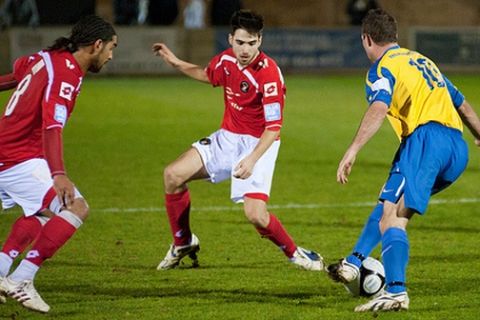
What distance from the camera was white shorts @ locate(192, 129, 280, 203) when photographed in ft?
26.8

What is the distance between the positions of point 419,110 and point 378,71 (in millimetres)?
343

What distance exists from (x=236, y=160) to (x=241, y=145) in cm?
12

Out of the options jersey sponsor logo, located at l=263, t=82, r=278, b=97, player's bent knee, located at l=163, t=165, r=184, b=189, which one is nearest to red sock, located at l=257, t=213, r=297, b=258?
player's bent knee, located at l=163, t=165, r=184, b=189

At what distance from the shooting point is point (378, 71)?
267 inches

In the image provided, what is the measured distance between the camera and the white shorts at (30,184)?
22.8 ft

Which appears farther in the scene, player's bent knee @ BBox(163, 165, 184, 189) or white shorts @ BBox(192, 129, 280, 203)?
player's bent knee @ BBox(163, 165, 184, 189)

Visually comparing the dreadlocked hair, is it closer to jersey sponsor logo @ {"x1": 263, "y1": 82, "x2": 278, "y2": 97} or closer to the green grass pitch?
jersey sponsor logo @ {"x1": 263, "y1": 82, "x2": 278, "y2": 97}

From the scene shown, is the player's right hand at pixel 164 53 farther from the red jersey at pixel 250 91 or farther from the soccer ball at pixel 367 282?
the soccer ball at pixel 367 282

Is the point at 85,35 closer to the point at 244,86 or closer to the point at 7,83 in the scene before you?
the point at 7,83

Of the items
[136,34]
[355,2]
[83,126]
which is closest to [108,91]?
[136,34]

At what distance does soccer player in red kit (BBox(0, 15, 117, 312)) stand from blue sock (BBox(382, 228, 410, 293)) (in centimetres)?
179

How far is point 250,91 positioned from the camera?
822 cm

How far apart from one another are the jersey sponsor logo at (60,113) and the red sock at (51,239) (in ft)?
2.01

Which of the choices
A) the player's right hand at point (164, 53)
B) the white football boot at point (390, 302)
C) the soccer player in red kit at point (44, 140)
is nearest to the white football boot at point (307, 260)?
the white football boot at point (390, 302)
